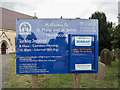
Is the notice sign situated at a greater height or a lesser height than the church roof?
lesser


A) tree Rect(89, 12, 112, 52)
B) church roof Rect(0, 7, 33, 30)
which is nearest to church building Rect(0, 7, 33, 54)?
church roof Rect(0, 7, 33, 30)

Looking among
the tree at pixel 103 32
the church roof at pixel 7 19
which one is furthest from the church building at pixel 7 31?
the tree at pixel 103 32

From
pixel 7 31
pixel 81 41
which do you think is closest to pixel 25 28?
pixel 81 41

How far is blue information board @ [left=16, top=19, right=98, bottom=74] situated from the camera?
3.12 m

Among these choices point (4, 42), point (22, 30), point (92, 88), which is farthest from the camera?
point (4, 42)

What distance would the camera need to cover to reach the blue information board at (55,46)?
3.12 m

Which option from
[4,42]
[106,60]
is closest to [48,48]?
[106,60]

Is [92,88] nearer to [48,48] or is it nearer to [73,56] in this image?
[73,56]

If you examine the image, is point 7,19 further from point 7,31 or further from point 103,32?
point 103,32

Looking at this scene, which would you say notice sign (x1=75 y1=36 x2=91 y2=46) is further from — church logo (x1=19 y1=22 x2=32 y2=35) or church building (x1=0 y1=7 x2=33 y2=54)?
church building (x1=0 y1=7 x2=33 y2=54)

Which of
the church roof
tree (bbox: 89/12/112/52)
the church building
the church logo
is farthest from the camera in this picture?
the church roof

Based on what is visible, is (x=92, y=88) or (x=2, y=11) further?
(x=2, y=11)

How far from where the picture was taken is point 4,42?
2777 centimetres

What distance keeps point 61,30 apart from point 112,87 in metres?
3.48
